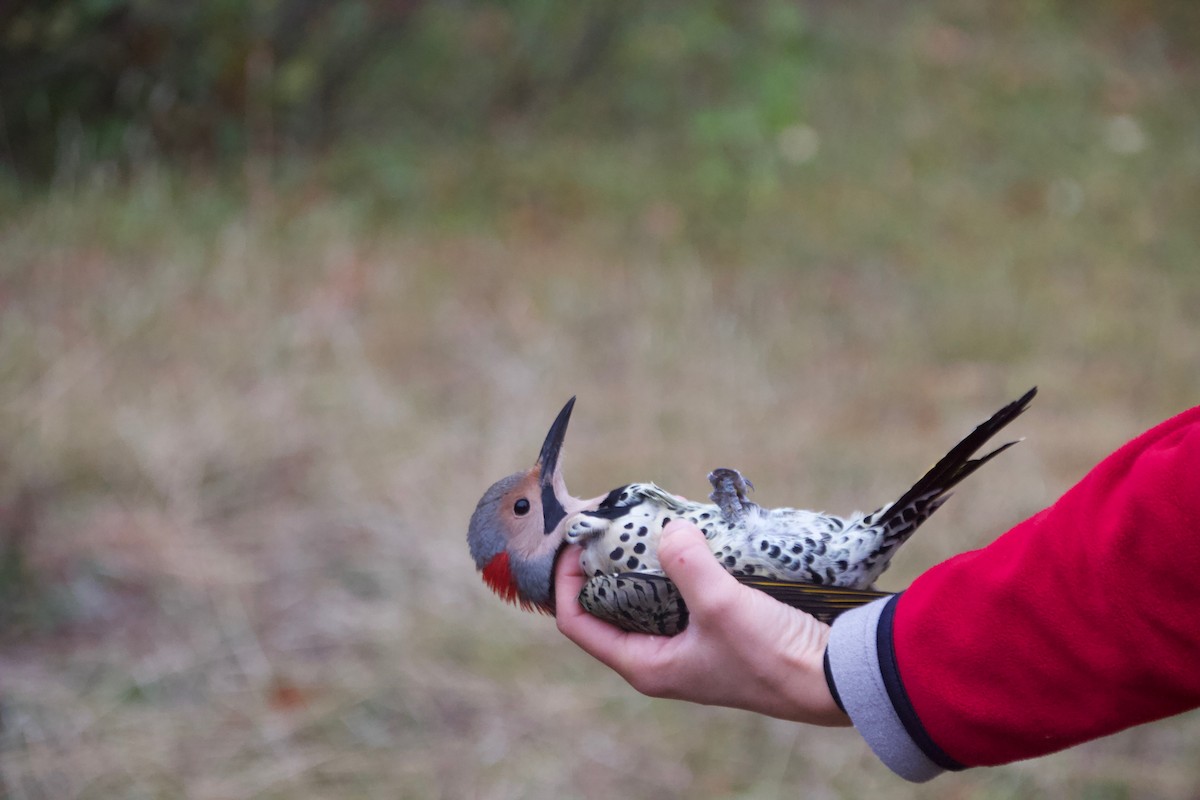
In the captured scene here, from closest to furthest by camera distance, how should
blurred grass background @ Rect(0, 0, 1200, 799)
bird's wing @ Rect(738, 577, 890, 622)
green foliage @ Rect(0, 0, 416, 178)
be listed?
bird's wing @ Rect(738, 577, 890, 622) → blurred grass background @ Rect(0, 0, 1200, 799) → green foliage @ Rect(0, 0, 416, 178)

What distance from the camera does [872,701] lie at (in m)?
1.35

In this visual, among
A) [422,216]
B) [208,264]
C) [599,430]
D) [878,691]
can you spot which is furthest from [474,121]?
[878,691]

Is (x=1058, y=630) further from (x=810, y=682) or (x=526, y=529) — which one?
(x=526, y=529)

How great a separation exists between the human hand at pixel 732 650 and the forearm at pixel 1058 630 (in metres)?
0.09

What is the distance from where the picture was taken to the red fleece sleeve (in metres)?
1.14

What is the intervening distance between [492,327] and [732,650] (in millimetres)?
3741

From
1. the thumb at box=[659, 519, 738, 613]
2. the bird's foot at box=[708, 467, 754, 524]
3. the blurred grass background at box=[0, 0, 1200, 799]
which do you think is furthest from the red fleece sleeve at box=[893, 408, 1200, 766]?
the blurred grass background at box=[0, 0, 1200, 799]

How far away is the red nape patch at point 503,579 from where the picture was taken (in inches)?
75.1

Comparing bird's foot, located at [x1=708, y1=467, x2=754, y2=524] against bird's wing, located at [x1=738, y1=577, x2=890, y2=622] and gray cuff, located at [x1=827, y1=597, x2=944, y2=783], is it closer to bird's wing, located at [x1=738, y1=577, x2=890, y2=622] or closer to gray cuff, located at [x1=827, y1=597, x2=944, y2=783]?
bird's wing, located at [x1=738, y1=577, x2=890, y2=622]

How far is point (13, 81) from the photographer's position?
18.5 ft

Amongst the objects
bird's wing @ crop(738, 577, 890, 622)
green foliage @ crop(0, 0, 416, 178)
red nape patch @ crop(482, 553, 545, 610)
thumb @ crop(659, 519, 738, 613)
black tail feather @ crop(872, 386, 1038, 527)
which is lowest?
red nape patch @ crop(482, 553, 545, 610)

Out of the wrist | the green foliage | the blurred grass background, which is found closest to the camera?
the wrist

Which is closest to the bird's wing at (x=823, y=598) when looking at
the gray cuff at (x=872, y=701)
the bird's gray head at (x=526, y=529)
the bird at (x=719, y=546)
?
the bird at (x=719, y=546)

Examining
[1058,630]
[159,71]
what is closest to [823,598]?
[1058,630]
